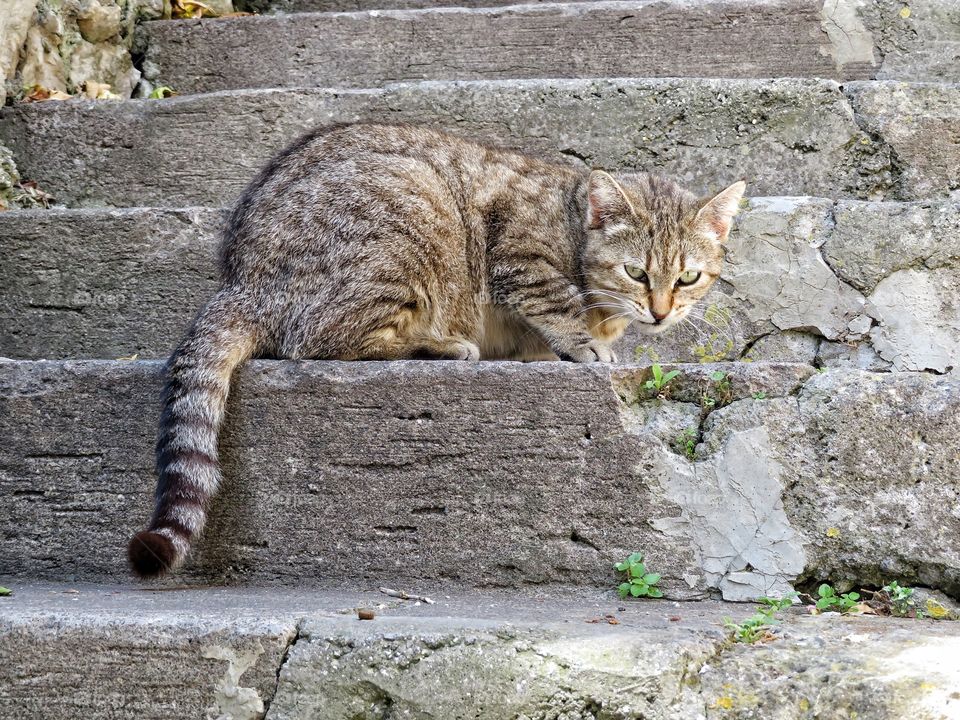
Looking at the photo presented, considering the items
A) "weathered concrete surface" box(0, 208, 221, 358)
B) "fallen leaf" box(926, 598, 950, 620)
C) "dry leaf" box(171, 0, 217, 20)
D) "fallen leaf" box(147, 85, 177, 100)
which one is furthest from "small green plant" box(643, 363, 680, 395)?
"dry leaf" box(171, 0, 217, 20)

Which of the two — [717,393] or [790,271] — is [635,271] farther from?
[717,393]

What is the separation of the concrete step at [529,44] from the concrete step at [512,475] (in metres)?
2.17

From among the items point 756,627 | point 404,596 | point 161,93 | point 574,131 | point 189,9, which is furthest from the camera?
point 189,9

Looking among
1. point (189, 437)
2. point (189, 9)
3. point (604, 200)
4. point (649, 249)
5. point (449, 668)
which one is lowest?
point (449, 668)

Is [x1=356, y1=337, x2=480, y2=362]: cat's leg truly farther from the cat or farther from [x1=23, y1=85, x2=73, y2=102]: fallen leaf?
[x1=23, y1=85, x2=73, y2=102]: fallen leaf

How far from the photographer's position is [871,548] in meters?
2.60

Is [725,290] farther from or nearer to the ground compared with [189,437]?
farther from the ground

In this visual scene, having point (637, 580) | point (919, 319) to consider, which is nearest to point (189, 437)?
point (637, 580)

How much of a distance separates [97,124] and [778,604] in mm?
3033

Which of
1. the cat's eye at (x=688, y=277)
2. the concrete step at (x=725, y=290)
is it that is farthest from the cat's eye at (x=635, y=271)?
the concrete step at (x=725, y=290)

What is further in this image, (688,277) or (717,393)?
(688,277)

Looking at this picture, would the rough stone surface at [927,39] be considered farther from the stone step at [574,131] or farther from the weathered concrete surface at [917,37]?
the stone step at [574,131]

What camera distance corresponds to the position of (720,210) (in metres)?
3.50

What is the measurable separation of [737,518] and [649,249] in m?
1.07
